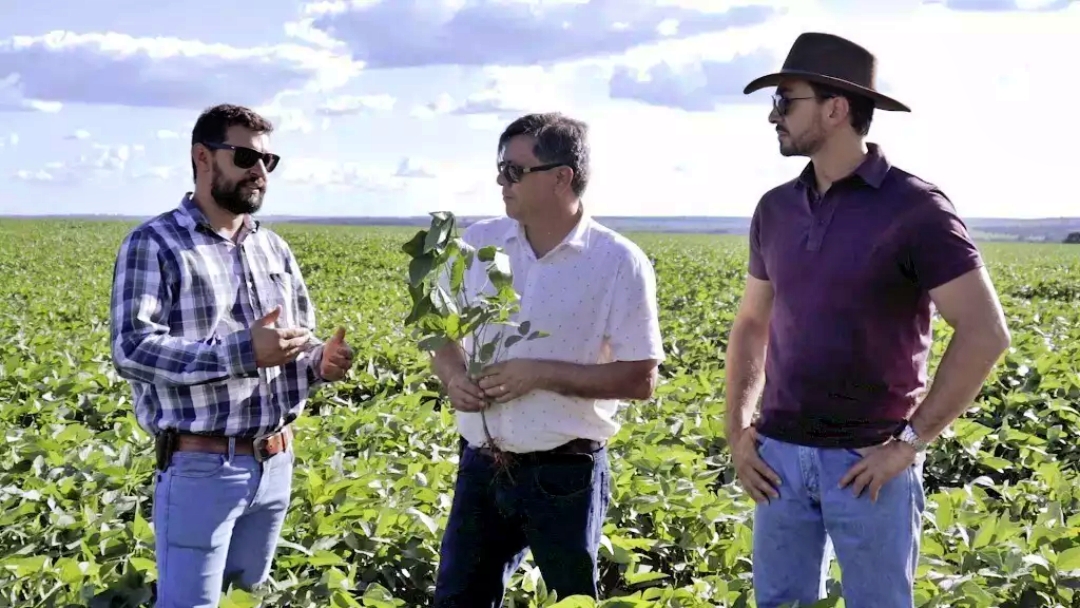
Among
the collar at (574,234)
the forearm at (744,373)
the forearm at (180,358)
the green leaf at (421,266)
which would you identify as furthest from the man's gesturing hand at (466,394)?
the forearm at (744,373)

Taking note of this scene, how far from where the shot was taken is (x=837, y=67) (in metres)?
2.79

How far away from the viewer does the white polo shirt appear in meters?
3.06

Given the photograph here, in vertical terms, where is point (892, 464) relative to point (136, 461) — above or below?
above

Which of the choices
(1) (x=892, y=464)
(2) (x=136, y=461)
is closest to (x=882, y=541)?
(1) (x=892, y=464)

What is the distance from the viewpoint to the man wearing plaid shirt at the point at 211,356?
9.53 feet

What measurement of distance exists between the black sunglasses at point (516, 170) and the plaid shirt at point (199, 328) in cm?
82

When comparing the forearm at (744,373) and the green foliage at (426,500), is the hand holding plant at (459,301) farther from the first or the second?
the forearm at (744,373)

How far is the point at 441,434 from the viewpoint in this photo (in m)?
5.93

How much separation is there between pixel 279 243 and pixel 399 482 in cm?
143

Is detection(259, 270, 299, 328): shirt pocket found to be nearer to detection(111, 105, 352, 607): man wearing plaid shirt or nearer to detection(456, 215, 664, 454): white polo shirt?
detection(111, 105, 352, 607): man wearing plaid shirt

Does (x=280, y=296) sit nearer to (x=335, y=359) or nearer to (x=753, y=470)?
(x=335, y=359)

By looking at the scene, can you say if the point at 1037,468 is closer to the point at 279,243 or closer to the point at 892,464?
the point at 892,464

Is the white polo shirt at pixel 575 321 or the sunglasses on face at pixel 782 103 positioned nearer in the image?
the sunglasses on face at pixel 782 103

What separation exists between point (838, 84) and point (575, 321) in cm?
99
